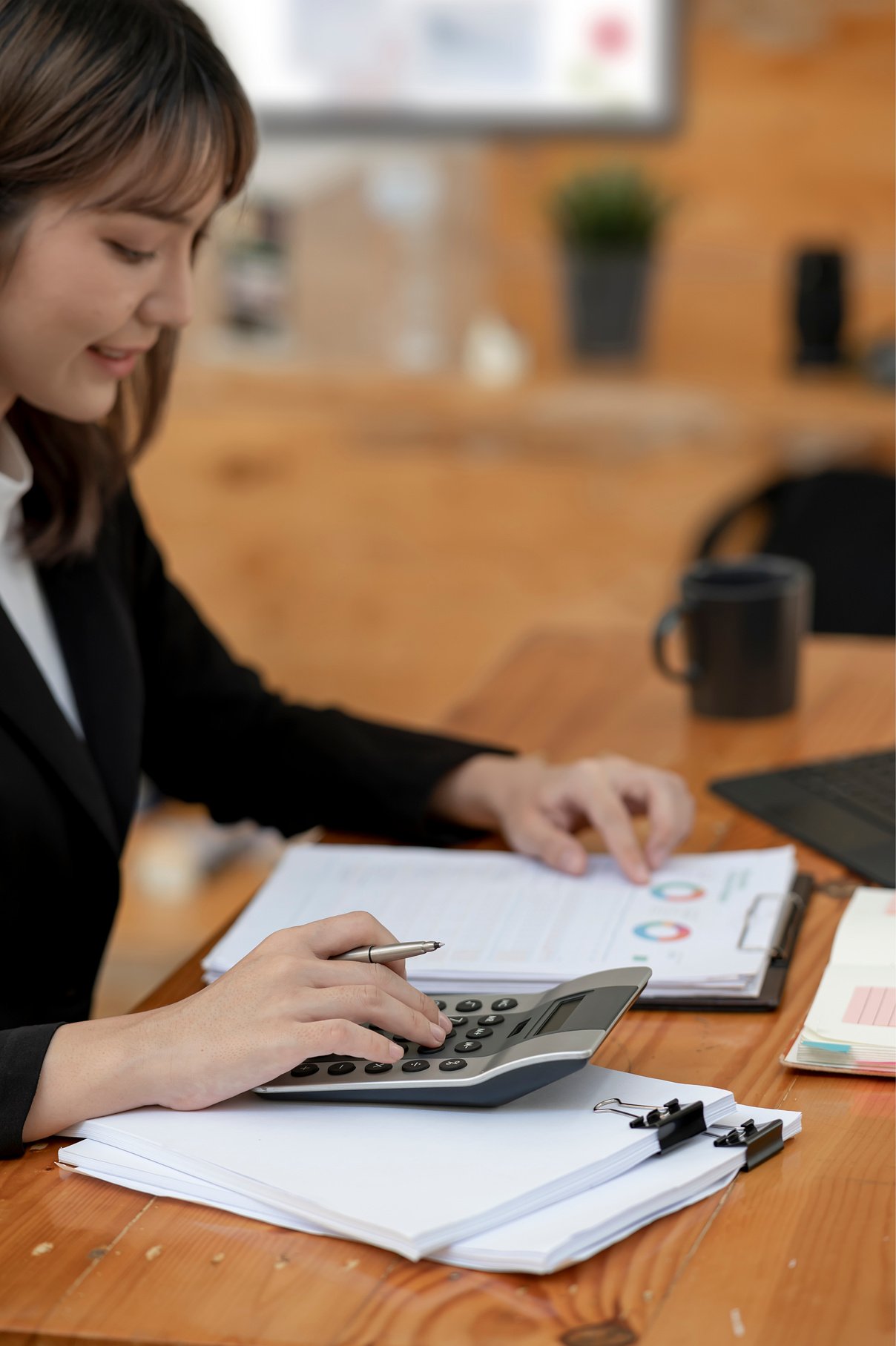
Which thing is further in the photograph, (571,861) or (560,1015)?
(571,861)

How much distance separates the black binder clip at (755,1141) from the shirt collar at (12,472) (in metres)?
0.72

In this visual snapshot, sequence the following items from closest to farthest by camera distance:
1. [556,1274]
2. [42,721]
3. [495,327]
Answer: [556,1274] → [42,721] → [495,327]

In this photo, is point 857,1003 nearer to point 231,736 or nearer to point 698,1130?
point 698,1130

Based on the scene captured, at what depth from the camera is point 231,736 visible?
53.0 inches

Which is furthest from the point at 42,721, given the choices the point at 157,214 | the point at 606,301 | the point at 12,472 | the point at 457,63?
the point at 457,63

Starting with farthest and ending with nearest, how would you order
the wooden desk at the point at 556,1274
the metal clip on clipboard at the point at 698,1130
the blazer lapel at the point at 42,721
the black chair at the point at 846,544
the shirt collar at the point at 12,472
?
1. the black chair at the point at 846,544
2. the shirt collar at the point at 12,472
3. the blazer lapel at the point at 42,721
4. the metal clip on clipboard at the point at 698,1130
5. the wooden desk at the point at 556,1274

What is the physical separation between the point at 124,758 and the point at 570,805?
0.33 metres

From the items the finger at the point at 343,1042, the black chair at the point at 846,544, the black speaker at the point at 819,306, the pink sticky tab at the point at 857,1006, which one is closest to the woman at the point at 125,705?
the finger at the point at 343,1042

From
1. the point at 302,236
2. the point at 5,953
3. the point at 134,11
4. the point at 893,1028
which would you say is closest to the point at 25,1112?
the point at 5,953

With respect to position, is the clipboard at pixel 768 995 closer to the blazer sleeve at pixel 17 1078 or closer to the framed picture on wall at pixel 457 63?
the blazer sleeve at pixel 17 1078

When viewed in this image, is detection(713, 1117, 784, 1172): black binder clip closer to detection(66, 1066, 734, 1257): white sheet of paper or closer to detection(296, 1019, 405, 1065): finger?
detection(66, 1066, 734, 1257): white sheet of paper

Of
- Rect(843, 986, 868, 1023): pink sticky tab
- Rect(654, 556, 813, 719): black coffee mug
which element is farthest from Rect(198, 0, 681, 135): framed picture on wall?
Rect(843, 986, 868, 1023): pink sticky tab

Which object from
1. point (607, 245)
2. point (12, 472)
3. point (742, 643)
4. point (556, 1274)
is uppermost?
point (607, 245)

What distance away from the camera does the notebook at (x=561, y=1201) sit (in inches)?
26.2
